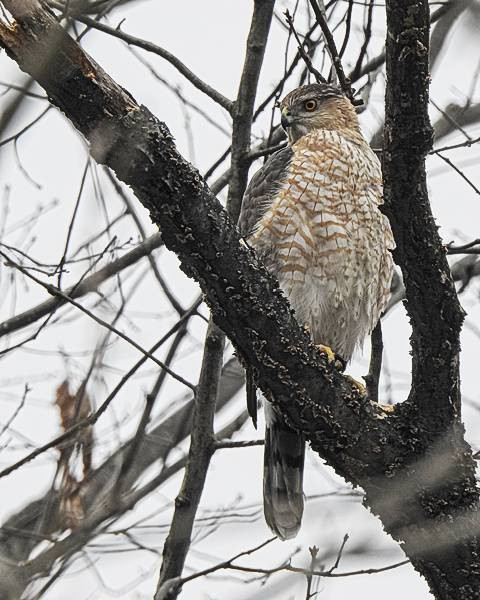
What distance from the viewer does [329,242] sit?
480cm

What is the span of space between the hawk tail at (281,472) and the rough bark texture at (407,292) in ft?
4.94

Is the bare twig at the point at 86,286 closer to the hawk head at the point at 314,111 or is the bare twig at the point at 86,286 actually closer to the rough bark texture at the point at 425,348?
the hawk head at the point at 314,111

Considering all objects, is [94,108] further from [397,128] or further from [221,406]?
[221,406]

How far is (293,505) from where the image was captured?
4.91 metres

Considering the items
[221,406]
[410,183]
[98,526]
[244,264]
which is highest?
[221,406]

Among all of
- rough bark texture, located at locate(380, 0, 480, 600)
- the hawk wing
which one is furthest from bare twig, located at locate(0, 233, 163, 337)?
rough bark texture, located at locate(380, 0, 480, 600)

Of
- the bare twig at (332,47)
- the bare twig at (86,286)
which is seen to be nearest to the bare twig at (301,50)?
the bare twig at (332,47)

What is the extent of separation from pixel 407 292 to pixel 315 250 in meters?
1.60

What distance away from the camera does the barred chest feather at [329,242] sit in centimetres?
480

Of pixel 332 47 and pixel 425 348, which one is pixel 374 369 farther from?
pixel 332 47

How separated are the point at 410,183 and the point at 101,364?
2566 mm

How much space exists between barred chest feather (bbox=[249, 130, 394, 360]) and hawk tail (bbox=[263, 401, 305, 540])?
0.54 metres

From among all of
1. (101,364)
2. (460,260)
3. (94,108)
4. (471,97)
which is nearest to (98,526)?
(101,364)

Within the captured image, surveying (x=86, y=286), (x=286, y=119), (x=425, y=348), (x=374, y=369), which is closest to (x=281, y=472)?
(x=374, y=369)
